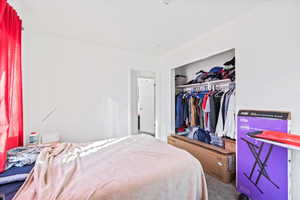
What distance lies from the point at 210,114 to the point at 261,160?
3.40 feet

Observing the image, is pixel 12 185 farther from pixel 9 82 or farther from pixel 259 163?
pixel 259 163

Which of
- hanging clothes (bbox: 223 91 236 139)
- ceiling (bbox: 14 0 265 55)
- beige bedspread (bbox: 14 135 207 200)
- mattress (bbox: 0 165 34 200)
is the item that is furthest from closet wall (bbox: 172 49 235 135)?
mattress (bbox: 0 165 34 200)

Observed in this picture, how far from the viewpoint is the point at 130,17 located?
1965 millimetres

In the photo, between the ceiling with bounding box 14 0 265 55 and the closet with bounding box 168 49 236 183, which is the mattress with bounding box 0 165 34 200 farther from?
the closet with bounding box 168 49 236 183

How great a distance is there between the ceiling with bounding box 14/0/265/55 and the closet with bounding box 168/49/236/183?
0.85 metres

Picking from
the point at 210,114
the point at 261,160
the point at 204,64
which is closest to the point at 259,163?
the point at 261,160

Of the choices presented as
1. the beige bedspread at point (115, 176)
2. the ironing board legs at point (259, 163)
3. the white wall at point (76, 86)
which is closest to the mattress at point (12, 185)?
the beige bedspread at point (115, 176)

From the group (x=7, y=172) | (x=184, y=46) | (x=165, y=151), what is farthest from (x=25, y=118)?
(x=184, y=46)

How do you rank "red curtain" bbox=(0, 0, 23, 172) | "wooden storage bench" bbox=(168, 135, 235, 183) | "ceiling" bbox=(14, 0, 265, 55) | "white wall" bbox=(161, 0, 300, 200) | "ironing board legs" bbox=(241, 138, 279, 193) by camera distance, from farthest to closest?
"wooden storage bench" bbox=(168, 135, 235, 183), "ceiling" bbox=(14, 0, 265, 55), "ironing board legs" bbox=(241, 138, 279, 193), "white wall" bbox=(161, 0, 300, 200), "red curtain" bbox=(0, 0, 23, 172)

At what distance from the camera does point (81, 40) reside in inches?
106

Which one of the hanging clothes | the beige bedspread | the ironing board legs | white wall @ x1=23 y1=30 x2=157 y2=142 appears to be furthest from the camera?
white wall @ x1=23 y1=30 x2=157 y2=142

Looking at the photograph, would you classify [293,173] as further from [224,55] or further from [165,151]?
[224,55]

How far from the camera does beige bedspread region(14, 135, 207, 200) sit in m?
0.93

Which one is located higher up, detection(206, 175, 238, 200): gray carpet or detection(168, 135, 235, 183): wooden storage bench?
detection(168, 135, 235, 183): wooden storage bench
